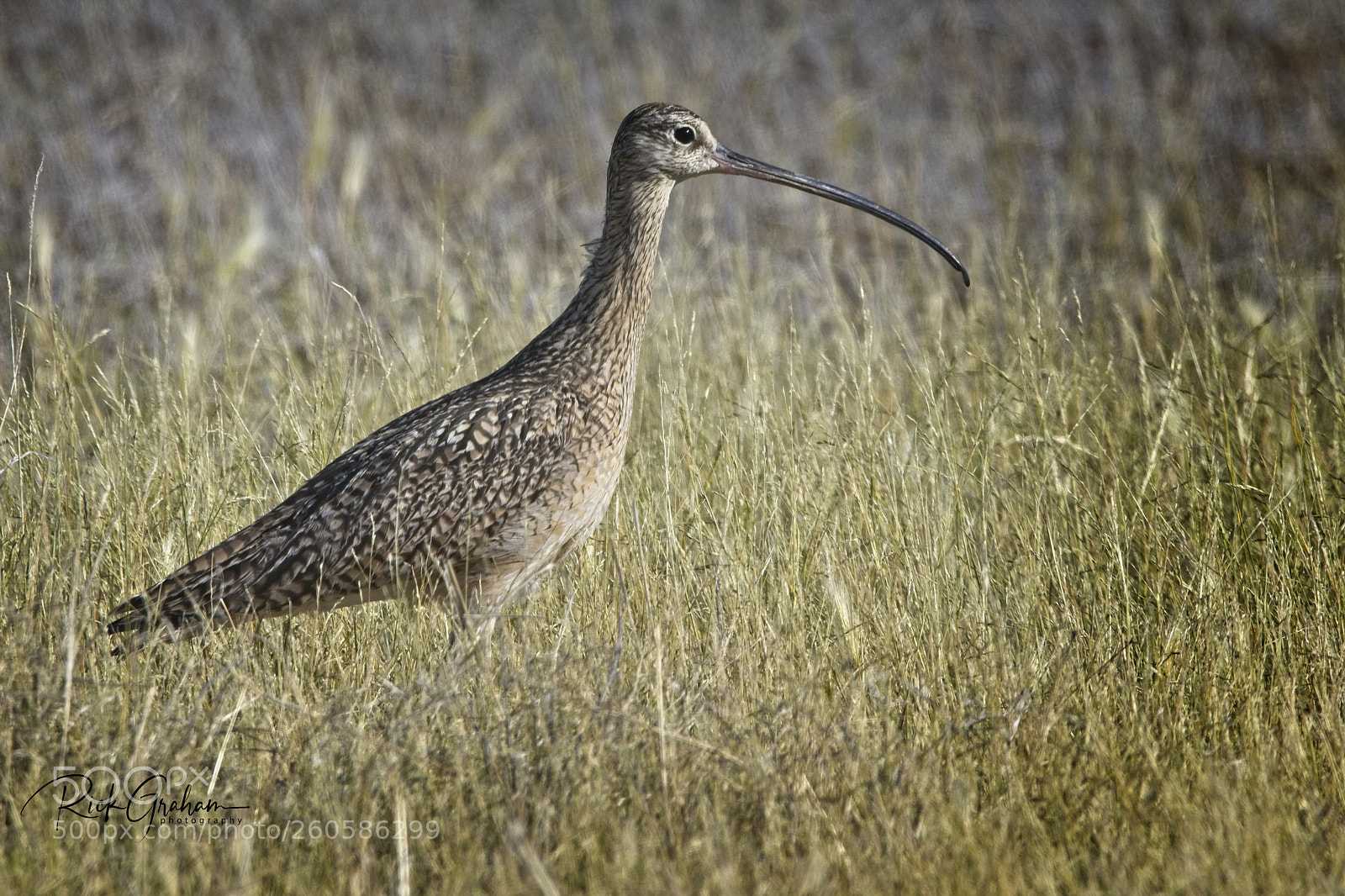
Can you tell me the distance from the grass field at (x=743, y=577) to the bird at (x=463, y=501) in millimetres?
157

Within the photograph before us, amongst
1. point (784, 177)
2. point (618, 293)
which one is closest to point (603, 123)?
point (784, 177)

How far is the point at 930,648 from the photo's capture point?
3977 millimetres

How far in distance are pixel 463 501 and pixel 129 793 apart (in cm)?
143

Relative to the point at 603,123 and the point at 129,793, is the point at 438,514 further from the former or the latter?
the point at 603,123

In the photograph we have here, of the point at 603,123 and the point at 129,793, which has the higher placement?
the point at 603,123

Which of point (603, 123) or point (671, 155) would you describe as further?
point (603, 123)

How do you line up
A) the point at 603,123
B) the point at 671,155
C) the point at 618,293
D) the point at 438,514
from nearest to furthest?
the point at 438,514
the point at 618,293
the point at 671,155
the point at 603,123

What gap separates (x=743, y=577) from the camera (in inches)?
171

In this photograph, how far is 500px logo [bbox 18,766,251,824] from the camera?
3188mm

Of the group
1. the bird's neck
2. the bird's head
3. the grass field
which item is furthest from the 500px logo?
the bird's head

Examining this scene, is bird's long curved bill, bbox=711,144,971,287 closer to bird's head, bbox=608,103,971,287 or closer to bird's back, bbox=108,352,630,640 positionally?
bird's head, bbox=608,103,971,287

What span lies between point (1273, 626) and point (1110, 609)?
491 millimetres

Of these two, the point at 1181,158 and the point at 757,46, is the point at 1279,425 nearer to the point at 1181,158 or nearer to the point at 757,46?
the point at 1181,158

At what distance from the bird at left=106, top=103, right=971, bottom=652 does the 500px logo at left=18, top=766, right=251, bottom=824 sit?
2.34 feet
